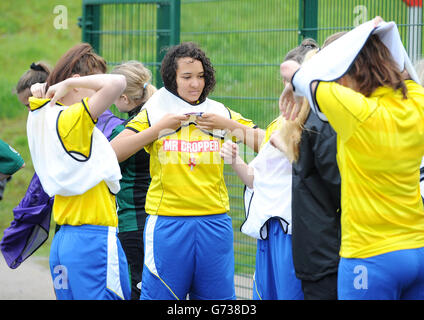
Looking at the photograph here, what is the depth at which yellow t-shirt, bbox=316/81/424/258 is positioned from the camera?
98.8 inches

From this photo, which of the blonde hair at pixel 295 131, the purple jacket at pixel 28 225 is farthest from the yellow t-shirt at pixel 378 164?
the purple jacket at pixel 28 225

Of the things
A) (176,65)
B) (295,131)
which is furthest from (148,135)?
(295,131)

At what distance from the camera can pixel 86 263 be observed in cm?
334

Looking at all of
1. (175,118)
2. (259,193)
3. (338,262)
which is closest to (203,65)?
(175,118)

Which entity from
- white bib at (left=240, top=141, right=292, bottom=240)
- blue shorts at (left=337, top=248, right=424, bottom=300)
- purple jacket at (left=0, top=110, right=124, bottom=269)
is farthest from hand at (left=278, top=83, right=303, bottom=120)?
purple jacket at (left=0, top=110, right=124, bottom=269)

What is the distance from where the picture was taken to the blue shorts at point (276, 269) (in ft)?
10.8

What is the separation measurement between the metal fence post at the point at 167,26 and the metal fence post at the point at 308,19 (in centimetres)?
117

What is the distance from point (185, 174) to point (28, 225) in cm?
116

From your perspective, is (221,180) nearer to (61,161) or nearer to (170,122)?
(170,122)

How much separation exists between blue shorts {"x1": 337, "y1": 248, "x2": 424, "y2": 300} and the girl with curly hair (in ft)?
4.42

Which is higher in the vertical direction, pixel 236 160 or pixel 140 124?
pixel 140 124

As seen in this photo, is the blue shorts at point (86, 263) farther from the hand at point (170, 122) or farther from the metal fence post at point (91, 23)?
the metal fence post at point (91, 23)

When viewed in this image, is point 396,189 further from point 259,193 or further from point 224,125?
point 224,125
